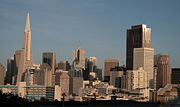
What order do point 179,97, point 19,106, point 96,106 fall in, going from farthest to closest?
point 96,106 → point 19,106 → point 179,97

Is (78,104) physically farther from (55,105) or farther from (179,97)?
(179,97)

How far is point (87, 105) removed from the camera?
162 ft

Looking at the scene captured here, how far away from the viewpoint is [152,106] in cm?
4981

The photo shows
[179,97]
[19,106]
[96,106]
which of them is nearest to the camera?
[179,97]

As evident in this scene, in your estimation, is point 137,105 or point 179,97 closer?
point 179,97

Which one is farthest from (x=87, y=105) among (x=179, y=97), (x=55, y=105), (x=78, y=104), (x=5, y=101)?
(x=179, y=97)

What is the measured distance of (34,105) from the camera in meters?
49.1

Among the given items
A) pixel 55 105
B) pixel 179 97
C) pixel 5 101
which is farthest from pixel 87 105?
pixel 179 97

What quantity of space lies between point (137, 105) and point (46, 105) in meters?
13.9

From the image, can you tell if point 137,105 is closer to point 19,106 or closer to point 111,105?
point 111,105

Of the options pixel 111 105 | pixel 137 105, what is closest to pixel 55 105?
pixel 111 105

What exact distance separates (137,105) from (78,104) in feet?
29.9

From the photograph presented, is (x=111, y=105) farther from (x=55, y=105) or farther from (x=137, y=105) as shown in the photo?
(x=55, y=105)

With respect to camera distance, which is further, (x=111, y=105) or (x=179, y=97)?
(x=111, y=105)
